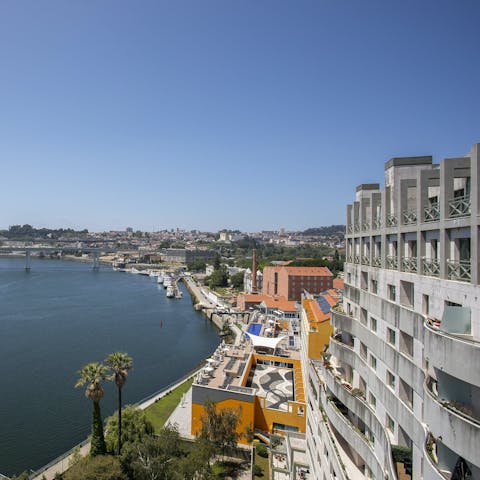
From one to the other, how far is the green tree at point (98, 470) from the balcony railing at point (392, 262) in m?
12.9

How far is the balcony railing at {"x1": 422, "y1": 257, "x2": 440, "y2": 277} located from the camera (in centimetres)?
655

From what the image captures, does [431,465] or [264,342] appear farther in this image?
[264,342]

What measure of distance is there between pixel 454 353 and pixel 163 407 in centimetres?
2191

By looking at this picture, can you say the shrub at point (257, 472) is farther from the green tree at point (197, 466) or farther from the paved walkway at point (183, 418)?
the paved walkway at point (183, 418)

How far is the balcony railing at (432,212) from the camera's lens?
21.6 ft

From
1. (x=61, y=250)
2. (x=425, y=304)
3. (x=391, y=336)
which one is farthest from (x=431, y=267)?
(x=61, y=250)

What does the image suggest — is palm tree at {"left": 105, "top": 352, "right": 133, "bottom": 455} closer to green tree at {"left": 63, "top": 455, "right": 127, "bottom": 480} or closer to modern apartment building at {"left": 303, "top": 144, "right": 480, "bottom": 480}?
green tree at {"left": 63, "top": 455, "right": 127, "bottom": 480}

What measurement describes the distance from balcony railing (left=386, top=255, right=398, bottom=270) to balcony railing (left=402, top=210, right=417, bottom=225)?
1106mm

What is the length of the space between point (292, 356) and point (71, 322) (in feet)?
115

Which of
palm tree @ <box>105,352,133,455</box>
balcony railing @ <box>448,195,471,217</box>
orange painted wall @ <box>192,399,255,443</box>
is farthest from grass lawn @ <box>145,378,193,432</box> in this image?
balcony railing @ <box>448,195,471,217</box>

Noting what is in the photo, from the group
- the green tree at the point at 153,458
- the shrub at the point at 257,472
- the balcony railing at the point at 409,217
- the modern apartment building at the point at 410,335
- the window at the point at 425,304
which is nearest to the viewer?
the modern apartment building at the point at 410,335

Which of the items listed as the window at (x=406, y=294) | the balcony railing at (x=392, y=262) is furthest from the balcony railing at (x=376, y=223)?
the window at (x=406, y=294)

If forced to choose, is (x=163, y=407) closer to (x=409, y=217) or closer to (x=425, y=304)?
(x=425, y=304)

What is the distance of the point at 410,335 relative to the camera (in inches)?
294
